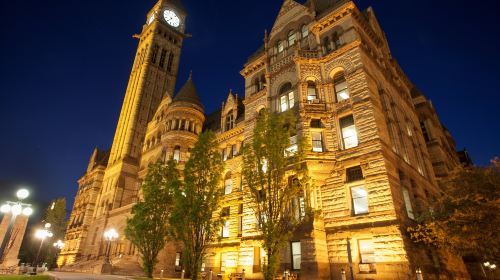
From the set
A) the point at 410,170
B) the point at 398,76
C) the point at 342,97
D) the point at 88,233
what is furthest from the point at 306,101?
the point at 88,233

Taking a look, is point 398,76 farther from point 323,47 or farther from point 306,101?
point 306,101

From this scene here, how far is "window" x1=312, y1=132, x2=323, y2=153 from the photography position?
22234mm

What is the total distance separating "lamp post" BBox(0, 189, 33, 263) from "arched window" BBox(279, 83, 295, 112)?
18993mm

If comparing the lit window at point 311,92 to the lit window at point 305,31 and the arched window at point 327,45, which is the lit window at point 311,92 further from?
the lit window at point 305,31

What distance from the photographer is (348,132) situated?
21812 mm

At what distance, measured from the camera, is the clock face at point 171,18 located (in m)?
68.7

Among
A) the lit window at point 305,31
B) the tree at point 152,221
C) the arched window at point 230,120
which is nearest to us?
the tree at point 152,221

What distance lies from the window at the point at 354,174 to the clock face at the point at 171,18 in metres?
62.0

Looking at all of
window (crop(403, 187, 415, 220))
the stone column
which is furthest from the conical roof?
window (crop(403, 187, 415, 220))

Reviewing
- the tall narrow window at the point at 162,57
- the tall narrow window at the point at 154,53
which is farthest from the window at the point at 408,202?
the tall narrow window at the point at 154,53

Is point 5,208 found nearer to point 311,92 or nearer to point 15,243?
point 15,243

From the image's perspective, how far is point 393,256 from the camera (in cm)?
1642

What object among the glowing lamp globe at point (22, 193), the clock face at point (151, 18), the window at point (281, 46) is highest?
the clock face at point (151, 18)

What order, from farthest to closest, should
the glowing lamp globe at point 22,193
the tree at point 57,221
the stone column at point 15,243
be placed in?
the tree at point 57,221 < the stone column at point 15,243 < the glowing lamp globe at point 22,193
